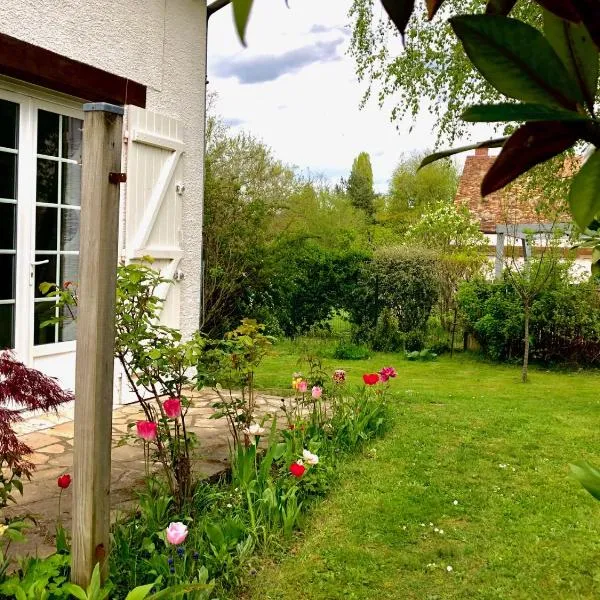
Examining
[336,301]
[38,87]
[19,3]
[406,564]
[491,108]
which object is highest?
[19,3]

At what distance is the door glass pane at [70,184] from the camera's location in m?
5.02

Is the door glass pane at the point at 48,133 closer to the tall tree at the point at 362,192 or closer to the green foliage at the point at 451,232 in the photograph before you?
the green foliage at the point at 451,232

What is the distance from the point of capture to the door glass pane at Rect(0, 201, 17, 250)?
177 inches

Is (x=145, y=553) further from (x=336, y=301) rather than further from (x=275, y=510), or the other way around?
(x=336, y=301)

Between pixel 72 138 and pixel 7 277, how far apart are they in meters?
1.22

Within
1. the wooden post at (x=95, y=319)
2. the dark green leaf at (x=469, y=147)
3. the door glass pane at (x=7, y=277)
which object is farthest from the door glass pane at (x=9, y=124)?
the dark green leaf at (x=469, y=147)

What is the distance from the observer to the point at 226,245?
869cm

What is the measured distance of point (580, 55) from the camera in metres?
0.41

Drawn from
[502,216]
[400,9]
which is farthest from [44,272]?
[502,216]

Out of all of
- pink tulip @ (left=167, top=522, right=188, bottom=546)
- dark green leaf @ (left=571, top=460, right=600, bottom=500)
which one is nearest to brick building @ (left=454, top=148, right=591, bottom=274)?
pink tulip @ (left=167, top=522, right=188, bottom=546)

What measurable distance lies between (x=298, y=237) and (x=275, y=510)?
725 centimetres

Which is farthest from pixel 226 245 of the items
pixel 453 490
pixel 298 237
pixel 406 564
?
pixel 406 564

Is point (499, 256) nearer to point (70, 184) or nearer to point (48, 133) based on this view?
point (70, 184)

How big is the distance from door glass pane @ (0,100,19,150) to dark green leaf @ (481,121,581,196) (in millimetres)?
4684
